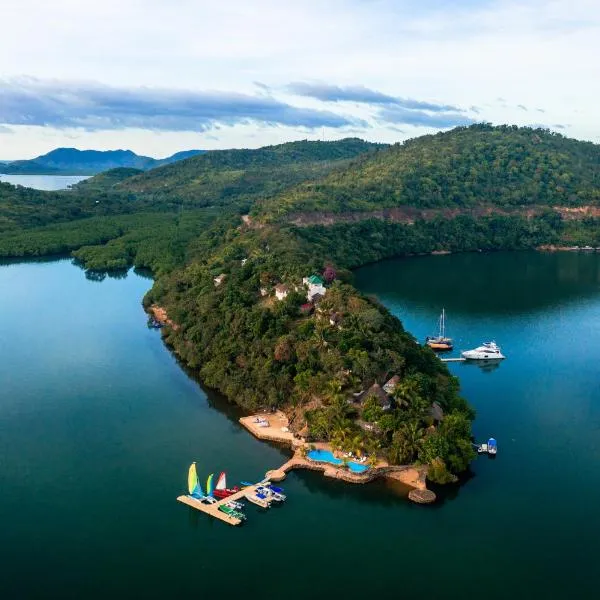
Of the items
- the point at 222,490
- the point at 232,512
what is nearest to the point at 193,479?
the point at 222,490

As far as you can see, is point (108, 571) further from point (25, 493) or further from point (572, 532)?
point (572, 532)

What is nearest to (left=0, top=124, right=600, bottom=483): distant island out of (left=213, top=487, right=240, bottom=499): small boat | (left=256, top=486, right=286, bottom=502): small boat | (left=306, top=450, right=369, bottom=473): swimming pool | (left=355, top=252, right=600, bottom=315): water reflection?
(left=306, top=450, right=369, bottom=473): swimming pool

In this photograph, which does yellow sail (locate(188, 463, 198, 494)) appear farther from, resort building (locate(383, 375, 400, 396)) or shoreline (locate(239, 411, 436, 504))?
resort building (locate(383, 375, 400, 396))

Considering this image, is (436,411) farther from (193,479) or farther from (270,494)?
(193,479)

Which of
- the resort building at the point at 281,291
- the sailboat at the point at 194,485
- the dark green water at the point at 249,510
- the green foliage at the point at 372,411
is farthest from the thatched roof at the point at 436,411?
the resort building at the point at 281,291

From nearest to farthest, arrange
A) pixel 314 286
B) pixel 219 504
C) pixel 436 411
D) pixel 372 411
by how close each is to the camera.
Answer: pixel 219 504 < pixel 372 411 < pixel 436 411 < pixel 314 286

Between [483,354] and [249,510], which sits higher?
[483,354]

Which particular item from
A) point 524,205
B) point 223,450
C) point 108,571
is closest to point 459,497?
point 223,450
